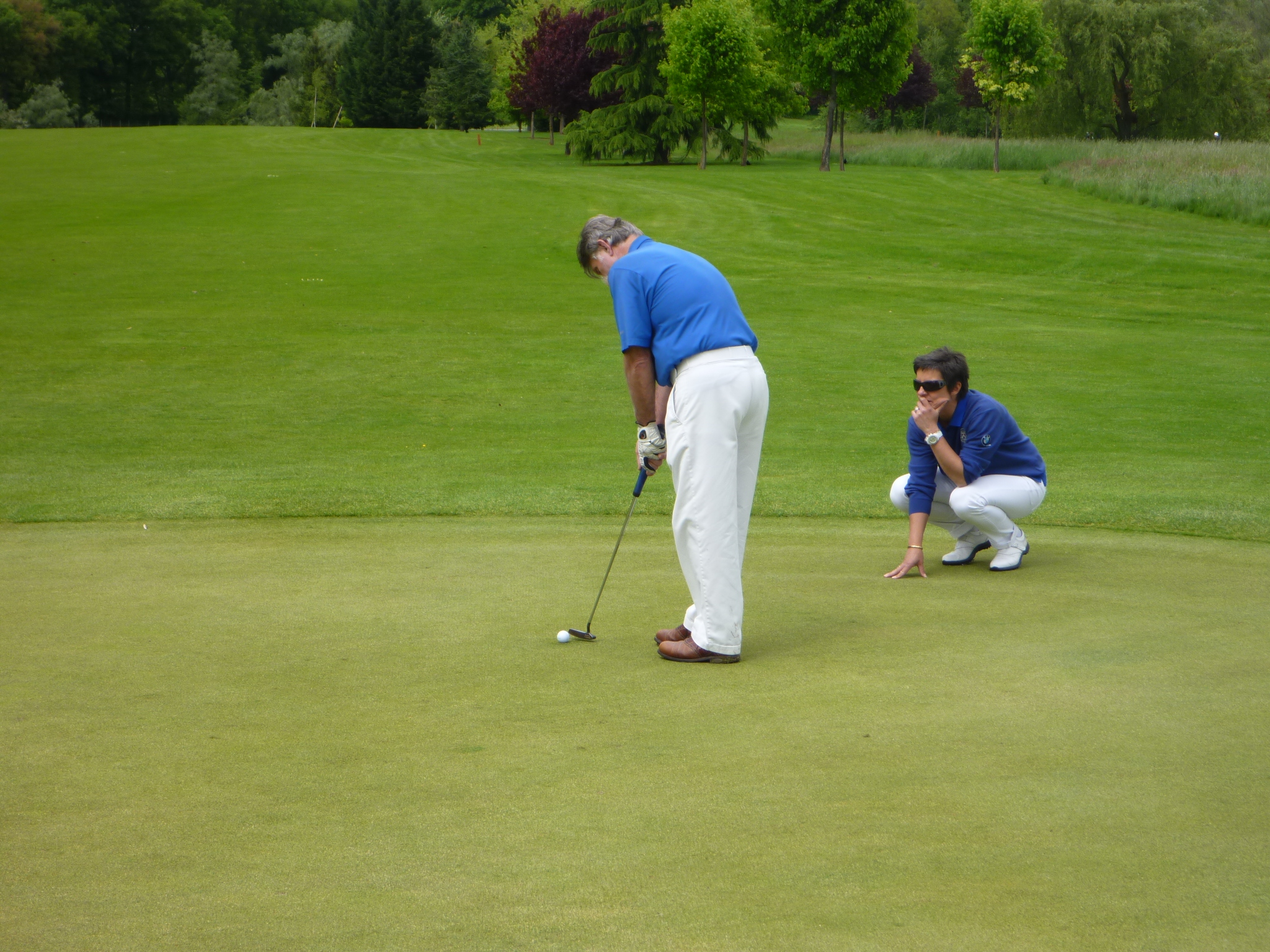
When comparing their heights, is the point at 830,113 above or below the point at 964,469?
above

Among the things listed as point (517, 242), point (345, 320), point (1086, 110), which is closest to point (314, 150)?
point (517, 242)

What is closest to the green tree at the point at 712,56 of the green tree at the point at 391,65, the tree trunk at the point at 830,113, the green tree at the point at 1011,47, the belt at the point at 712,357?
the tree trunk at the point at 830,113

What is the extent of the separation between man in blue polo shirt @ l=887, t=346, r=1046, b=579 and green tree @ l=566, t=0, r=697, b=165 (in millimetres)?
43247

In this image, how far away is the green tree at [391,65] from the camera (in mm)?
78062

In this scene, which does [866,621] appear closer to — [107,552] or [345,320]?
[107,552]

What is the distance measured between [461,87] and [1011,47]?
40492 mm

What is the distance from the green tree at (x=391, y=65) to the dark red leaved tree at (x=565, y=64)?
905 inches

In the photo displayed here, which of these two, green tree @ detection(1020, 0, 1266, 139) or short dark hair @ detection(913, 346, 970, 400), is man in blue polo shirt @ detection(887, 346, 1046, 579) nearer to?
short dark hair @ detection(913, 346, 970, 400)

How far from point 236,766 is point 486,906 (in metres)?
1.25

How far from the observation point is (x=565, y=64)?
55.0 meters

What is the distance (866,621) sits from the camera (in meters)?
5.61

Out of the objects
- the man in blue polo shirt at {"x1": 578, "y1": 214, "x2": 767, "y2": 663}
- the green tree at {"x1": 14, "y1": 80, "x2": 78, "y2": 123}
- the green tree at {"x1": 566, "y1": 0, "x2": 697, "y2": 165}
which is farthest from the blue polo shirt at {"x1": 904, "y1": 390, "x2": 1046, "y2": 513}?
the green tree at {"x1": 14, "y1": 80, "x2": 78, "y2": 123}

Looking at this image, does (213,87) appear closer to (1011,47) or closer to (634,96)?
(634,96)

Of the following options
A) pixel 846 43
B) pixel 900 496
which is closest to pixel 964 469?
pixel 900 496
